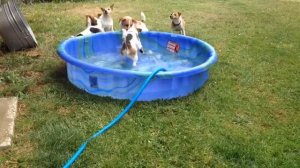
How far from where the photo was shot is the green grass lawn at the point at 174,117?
3.91 metres

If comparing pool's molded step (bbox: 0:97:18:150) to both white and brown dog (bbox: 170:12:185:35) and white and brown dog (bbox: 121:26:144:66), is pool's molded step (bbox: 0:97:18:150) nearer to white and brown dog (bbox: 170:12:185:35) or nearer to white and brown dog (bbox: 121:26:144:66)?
white and brown dog (bbox: 121:26:144:66)

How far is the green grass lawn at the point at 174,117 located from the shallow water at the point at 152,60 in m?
0.55

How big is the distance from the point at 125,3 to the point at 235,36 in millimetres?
4385

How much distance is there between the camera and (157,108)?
16.0ft

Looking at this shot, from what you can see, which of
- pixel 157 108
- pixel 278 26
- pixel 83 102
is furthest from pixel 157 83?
pixel 278 26

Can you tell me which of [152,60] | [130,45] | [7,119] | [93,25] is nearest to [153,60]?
[152,60]

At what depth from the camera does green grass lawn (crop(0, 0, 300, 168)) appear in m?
3.91

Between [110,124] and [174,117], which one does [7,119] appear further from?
[174,117]

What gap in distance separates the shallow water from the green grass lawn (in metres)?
0.55

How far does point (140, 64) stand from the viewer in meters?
6.51

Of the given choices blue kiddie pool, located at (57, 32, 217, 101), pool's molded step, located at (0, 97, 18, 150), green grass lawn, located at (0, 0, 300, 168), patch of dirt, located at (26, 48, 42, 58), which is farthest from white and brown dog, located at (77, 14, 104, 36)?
pool's molded step, located at (0, 97, 18, 150)

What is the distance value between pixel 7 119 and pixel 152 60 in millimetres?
3044

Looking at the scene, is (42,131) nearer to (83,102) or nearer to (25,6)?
(83,102)

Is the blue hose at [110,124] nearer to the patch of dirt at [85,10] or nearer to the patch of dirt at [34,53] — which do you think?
the patch of dirt at [34,53]
